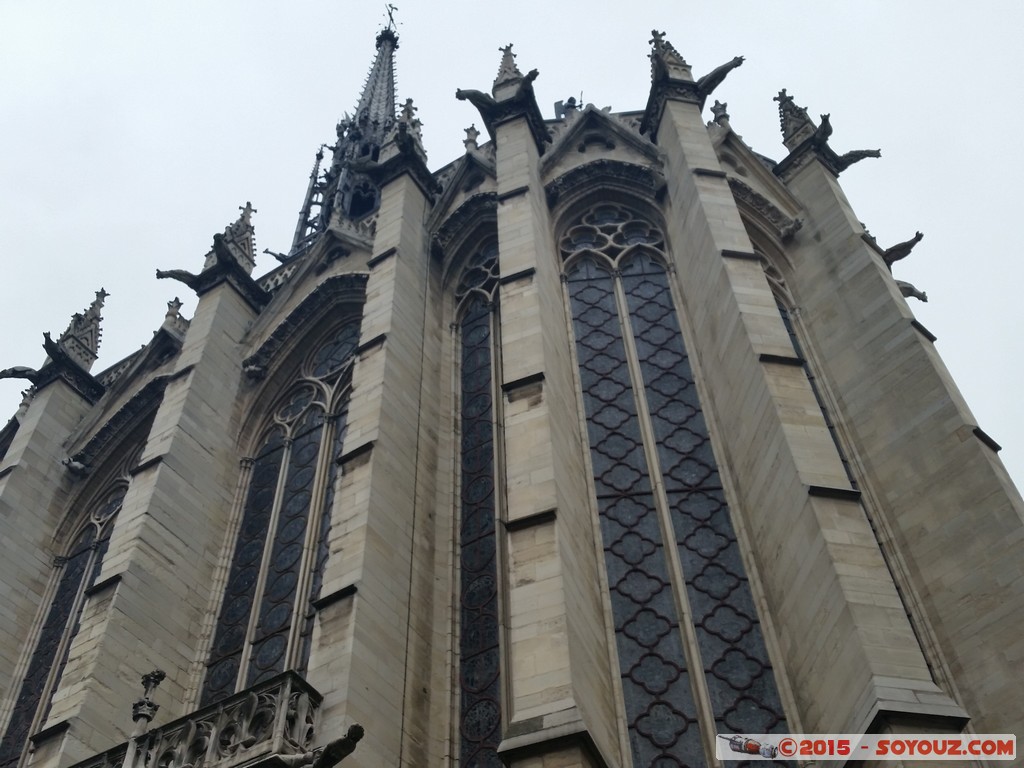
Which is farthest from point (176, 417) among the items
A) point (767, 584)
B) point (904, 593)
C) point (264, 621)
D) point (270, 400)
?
point (904, 593)

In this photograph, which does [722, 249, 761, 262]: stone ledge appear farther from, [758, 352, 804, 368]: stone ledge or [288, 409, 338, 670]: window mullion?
[288, 409, 338, 670]: window mullion

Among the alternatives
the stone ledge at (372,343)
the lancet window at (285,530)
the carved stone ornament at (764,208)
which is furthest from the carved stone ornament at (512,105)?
the stone ledge at (372,343)

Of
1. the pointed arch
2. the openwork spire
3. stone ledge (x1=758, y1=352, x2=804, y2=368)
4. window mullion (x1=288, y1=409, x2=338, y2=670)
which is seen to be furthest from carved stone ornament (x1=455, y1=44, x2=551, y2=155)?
the openwork spire

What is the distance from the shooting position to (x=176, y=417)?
45.1ft

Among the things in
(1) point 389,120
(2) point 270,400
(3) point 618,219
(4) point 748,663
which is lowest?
(4) point 748,663

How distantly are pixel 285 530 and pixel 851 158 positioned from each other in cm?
941

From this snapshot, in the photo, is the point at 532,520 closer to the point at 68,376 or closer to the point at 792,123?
the point at 792,123

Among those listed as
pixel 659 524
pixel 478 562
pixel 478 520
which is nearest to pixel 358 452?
pixel 478 520

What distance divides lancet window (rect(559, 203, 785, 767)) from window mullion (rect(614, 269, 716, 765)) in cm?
1

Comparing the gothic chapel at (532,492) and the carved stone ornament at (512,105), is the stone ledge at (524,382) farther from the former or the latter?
the carved stone ornament at (512,105)

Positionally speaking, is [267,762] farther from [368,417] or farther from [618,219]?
[618,219]

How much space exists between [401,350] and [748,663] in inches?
217

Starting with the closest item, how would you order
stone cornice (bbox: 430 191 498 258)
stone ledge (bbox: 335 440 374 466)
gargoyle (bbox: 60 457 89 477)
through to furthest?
1. stone ledge (bbox: 335 440 374 466)
2. stone cornice (bbox: 430 191 498 258)
3. gargoyle (bbox: 60 457 89 477)

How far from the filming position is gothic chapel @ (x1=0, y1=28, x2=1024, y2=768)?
8.34 m
